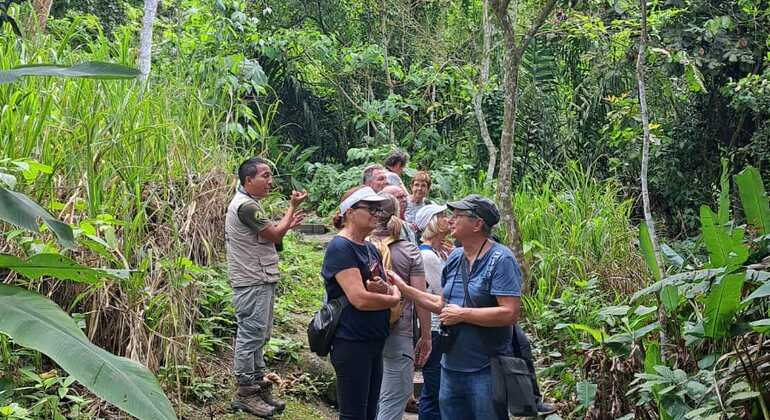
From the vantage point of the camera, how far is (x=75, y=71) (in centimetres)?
209

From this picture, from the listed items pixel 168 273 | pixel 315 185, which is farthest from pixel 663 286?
pixel 315 185

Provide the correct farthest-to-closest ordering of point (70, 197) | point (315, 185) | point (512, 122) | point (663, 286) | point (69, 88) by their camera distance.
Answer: point (315, 185)
point (512, 122)
point (69, 88)
point (70, 197)
point (663, 286)

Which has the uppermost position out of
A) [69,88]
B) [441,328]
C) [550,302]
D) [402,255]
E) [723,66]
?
[723,66]

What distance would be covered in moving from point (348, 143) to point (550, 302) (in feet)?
22.6

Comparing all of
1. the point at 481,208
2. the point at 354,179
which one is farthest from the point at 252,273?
the point at 354,179

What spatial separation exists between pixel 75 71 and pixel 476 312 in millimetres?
2518

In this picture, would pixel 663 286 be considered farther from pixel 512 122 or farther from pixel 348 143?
pixel 348 143

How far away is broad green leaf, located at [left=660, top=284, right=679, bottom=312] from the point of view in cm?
423

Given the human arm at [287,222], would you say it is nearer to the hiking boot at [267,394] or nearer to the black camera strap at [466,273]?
the hiking boot at [267,394]

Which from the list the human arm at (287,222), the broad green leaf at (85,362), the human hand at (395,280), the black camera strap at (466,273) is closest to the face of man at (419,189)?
the human arm at (287,222)

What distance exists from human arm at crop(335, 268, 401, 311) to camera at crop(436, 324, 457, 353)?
0.32m

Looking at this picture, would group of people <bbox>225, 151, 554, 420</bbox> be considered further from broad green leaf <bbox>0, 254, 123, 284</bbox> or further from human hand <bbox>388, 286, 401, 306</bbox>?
broad green leaf <bbox>0, 254, 123, 284</bbox>

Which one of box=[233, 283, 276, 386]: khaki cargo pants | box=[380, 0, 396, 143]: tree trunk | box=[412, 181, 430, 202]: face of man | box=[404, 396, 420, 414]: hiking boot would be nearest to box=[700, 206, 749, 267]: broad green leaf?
box=[233, 283, 276, 386]: khaki cargo pants

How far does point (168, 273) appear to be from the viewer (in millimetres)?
5254
